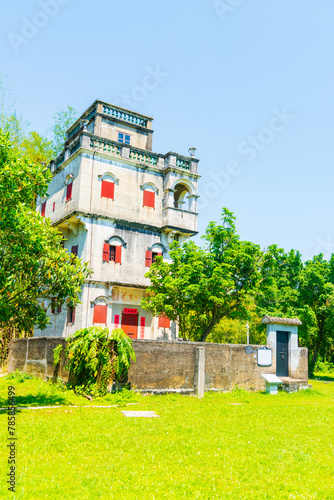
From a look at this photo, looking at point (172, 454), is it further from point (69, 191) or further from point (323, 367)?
point (323, 367)

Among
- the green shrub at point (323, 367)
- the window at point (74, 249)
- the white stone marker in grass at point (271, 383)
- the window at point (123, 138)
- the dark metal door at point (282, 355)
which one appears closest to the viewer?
the white stone marker in grass at point (271, 383)

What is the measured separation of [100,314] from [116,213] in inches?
244

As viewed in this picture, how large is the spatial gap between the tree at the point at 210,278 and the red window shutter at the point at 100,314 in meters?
2.48

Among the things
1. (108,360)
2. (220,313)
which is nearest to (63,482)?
(108,360)

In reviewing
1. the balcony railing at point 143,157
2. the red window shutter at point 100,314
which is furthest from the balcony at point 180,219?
the red window shutter at point 100,314

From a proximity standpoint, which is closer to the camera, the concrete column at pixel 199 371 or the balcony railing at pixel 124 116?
the concrete column at pixel 199 371

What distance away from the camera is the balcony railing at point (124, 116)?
29.1 metres

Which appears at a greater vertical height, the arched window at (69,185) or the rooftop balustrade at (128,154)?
the rooftop balustrade at (128,154)

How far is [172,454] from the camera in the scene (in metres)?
7.88

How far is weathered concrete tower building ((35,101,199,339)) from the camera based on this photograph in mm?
25297

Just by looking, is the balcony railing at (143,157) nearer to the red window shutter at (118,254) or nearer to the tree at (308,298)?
the red window shutter at (118,254)

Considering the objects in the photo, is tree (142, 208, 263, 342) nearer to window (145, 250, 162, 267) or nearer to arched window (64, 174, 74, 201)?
window (145, 250, 162, 267)

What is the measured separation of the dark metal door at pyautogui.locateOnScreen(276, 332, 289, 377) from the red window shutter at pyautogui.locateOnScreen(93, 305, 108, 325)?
33.0 ft

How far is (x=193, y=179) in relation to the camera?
29625 millimetres
